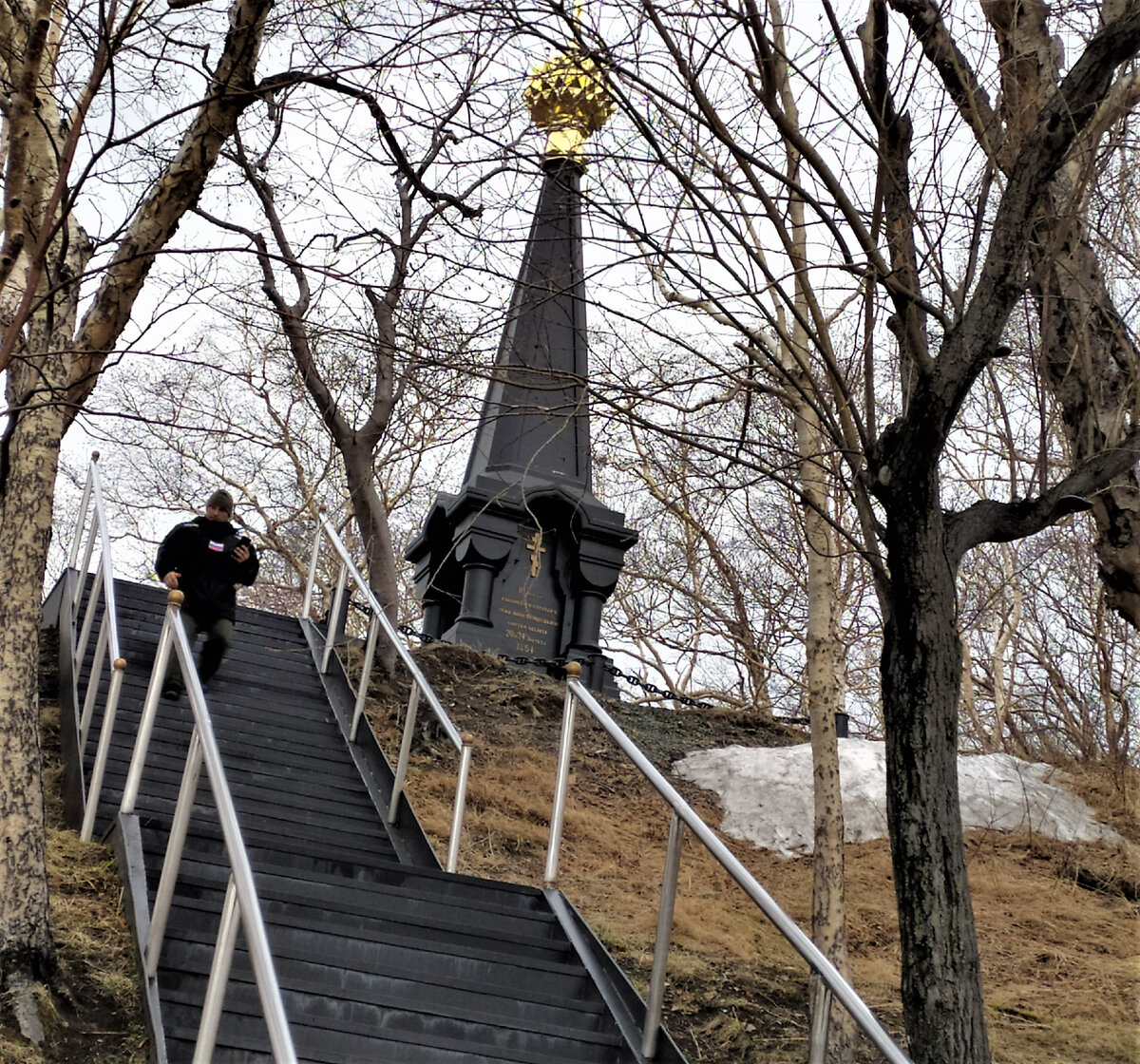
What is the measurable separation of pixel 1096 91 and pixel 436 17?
97.7 inches

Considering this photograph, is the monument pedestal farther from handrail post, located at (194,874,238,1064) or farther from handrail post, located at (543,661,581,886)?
handrail post, located at (194,874,238,1064)

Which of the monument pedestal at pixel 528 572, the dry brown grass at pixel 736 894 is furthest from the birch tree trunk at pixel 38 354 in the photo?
the monument pedestal at pixel 528 572

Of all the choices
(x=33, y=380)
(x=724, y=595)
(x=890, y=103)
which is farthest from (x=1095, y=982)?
(x=724, y=595)

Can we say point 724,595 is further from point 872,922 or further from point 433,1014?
point 433,1014

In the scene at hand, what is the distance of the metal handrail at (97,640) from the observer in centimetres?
630

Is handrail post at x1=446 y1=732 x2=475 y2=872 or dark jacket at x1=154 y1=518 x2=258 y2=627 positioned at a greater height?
dark jacket at x1=154 y1=518 x2=258 y2=627

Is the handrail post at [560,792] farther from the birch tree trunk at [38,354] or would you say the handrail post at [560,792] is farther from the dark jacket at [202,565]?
the dark jacket at [202,565]

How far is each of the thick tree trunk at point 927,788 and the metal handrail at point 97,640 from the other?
150 inches

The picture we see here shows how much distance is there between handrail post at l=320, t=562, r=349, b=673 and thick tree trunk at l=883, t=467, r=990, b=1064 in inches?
229

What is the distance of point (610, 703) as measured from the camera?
1302 centimetres

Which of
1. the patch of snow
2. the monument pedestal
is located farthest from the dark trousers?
the monument pedestal

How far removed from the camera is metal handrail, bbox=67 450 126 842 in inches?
248

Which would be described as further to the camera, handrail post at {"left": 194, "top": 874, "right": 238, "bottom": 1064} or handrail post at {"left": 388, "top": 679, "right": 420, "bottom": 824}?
handrail post at {"left": 388, "top": 679, "right": 420, "bottom": 824}

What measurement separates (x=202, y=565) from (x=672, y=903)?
4.75 metres
